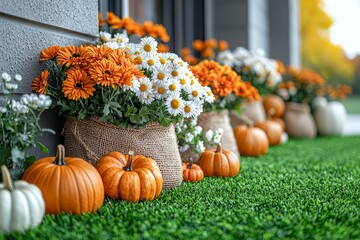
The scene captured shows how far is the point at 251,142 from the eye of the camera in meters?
3.52

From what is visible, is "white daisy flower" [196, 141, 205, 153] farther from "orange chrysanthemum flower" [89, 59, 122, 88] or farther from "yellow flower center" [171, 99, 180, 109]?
"orange chrysanthemum flower" [89, 59, 122, 88]

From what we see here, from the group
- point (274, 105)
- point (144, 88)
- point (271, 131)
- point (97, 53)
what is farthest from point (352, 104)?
point (97, 53)

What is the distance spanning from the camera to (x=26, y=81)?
7.07 feet

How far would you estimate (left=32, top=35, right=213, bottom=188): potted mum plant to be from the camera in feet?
6.81

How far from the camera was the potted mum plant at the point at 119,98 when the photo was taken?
2.07 metres

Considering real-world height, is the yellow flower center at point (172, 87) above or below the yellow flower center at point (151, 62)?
below

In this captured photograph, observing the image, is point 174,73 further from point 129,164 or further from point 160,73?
point 129,164

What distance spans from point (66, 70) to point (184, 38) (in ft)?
10.1

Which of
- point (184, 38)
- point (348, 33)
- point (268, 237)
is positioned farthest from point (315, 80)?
point (268, 237)

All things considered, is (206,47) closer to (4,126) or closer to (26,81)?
(26,81)

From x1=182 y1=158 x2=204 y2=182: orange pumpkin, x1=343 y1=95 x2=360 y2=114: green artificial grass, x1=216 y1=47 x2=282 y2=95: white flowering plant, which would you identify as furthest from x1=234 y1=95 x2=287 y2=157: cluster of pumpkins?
x1=343 y1=95 x2=360 y2=114: green artificial grass

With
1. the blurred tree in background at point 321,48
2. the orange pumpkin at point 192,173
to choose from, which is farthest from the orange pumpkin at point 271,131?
the blurred tree in background at point 321,48

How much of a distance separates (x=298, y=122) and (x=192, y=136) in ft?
10.0

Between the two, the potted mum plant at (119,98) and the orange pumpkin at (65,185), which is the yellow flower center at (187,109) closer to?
the potted mum plant at (119,98)
